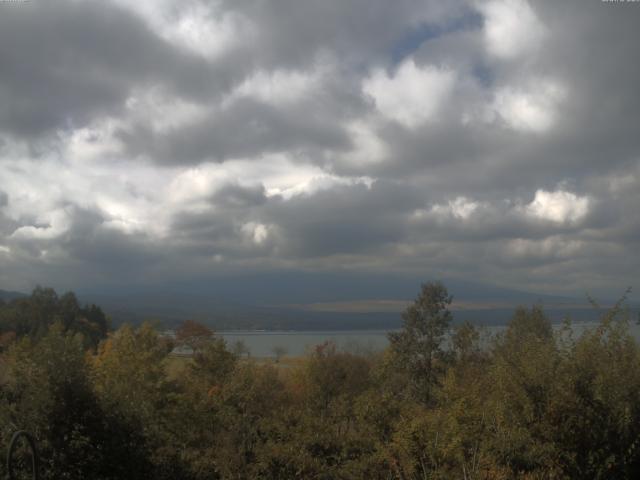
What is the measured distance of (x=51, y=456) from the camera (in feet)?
34.3

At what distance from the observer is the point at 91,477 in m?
10.9

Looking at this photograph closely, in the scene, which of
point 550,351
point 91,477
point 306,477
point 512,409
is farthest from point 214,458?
point 550,351

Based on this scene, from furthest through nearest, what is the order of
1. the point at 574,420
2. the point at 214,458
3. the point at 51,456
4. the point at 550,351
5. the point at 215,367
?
the point at 215,367 → the point at 214,458 → the point at 550,351 → the point at 574,420 → the point at 51,456

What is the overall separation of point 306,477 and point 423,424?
2.75 m

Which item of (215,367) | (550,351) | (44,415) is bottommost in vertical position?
(215,367)

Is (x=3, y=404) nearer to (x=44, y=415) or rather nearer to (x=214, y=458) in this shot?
(x=44, y=415)

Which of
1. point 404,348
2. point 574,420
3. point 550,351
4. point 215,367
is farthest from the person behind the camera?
point 404,348

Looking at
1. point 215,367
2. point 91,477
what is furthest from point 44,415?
point 215,367

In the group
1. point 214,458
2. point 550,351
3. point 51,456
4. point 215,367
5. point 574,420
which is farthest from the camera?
point 215,367

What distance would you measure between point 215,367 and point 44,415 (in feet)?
94.8

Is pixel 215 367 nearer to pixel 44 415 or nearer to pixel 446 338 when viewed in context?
pixel 446 338

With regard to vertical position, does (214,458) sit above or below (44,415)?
below

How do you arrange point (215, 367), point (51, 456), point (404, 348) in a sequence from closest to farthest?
point (51, 456) < point (215, 367) < point (404, 348)

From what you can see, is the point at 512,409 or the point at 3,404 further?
the point at 512,409
